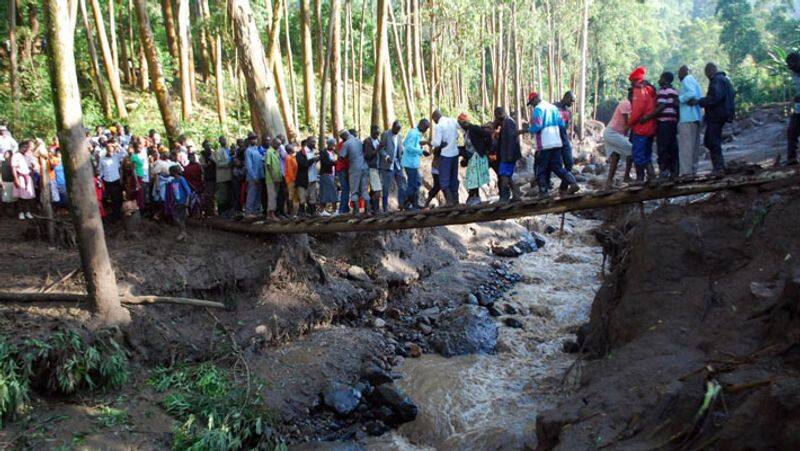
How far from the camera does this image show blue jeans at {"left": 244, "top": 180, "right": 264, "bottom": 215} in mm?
10742

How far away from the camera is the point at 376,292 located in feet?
37.2

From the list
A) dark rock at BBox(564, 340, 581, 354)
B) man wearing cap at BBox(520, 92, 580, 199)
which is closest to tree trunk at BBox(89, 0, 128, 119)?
man wearing cap at BBox(520, 92, 580, 199)

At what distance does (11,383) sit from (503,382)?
6299 millimetres

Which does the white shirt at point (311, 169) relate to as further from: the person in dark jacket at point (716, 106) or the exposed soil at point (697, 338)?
the person in dark jacket at point (716, 106)

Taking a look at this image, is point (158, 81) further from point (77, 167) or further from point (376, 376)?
point (376, 376)

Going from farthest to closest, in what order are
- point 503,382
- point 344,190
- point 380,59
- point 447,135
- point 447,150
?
point 380,59 < point 344,190 < point 447,150 < point 447,135 < point 503,382

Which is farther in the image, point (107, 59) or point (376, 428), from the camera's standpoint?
point (107, 59)

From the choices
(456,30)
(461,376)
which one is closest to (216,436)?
(461,376)

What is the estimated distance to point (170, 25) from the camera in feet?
58.4

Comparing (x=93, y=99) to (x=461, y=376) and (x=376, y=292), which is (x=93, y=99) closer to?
(x=376, y=292)

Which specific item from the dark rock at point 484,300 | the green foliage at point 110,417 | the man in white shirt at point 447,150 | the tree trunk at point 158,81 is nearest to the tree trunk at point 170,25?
the tree trunk at point 158,81

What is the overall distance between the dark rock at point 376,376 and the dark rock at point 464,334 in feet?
4.46

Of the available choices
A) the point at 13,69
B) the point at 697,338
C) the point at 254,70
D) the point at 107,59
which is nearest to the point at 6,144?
the point at 254,70

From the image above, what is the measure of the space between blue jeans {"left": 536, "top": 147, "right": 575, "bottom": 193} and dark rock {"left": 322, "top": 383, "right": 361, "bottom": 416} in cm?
403
